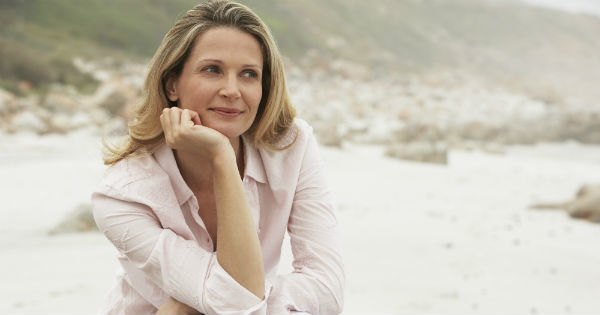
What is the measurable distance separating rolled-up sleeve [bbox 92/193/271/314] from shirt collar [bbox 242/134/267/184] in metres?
0.31

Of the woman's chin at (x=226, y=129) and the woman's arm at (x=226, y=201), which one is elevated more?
the woman's chin at (x=226, y=129)

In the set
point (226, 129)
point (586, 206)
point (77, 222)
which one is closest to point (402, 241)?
point (586, 206)

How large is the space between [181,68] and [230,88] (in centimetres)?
19

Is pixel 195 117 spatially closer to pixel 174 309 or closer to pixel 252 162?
pixel 252 162

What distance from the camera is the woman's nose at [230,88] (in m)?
1.69

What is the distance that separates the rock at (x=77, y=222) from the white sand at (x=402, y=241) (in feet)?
0.32

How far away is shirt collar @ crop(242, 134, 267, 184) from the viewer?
1865 millimetres

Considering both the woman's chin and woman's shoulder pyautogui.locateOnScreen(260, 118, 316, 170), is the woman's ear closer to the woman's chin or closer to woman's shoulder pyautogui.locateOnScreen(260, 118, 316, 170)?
the woman's chin

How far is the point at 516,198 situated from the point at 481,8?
4057 cm

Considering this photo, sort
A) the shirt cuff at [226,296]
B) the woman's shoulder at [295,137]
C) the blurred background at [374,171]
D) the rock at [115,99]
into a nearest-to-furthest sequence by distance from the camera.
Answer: the shirt cuff at [226,296]
the woman's shoulder at [295,137]
the blurred background at [374,171]
the rock at [115,99]

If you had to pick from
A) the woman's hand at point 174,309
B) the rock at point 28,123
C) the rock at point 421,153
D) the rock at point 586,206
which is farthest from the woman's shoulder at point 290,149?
the rock at point 28,123

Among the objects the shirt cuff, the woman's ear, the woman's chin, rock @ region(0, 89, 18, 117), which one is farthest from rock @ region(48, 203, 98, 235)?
rock @ region(0, 89, 18, 117)

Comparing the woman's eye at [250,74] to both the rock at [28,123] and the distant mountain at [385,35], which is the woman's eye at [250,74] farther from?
the distant mountain at [385,35]

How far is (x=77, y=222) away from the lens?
4340 mm
